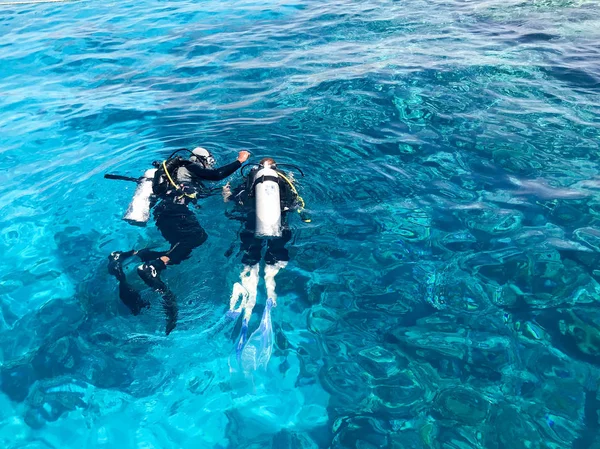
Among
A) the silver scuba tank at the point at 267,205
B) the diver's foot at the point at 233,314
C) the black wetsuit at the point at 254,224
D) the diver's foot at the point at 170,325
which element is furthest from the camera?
the black wetsuit at the point at 254,224

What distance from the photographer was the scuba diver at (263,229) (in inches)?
214

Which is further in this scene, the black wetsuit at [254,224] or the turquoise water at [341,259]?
the black wetsuit at [254,224]

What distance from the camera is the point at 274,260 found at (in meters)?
5.80

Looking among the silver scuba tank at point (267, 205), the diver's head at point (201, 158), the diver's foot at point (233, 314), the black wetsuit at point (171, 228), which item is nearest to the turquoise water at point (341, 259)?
the diver's foot at point (233, 314)

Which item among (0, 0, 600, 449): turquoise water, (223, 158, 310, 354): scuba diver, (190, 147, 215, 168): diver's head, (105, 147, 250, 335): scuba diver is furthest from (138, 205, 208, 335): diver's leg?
(190, 147, 215, 168): diver's head

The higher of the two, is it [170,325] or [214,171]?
[214,171]

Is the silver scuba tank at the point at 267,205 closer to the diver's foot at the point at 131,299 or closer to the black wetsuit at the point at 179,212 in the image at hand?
the black wetsuit at the point at 179,212

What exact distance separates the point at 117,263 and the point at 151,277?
25.9 inches

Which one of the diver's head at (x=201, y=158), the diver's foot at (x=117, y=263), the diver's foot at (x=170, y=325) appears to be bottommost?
the diver's foot at (x=170, y=325)

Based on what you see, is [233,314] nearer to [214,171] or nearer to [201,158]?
[214,171]

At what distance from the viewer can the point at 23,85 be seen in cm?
1195

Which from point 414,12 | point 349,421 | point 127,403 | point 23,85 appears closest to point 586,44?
point 414,12

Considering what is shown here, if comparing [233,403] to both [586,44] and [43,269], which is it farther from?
[586,44]

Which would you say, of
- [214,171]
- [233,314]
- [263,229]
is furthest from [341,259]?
[214,171]
